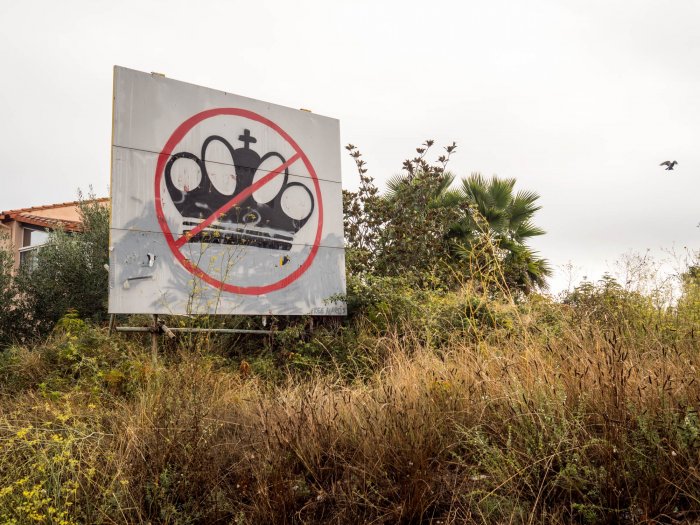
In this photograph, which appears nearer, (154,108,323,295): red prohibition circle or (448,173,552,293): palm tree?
(154,108,323,295): red prohibition circle

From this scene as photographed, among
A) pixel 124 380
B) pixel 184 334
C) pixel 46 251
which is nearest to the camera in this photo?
pixel 124 380

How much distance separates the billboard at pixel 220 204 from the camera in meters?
7.02

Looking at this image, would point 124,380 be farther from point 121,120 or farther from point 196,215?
point 121,120

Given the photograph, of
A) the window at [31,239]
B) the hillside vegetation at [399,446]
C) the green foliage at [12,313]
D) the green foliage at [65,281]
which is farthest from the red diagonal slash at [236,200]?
the window at [31,239]

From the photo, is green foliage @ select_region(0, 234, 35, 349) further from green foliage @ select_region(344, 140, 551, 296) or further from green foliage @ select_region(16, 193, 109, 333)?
green foliage @ select_region(344, 140, 551, 296)

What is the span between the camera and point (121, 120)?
279 inches

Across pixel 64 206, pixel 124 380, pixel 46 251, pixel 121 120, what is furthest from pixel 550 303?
pixel 64 206

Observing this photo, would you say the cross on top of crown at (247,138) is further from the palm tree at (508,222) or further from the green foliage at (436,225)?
the palm tree at (508,222)

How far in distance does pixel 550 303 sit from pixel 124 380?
4586mm

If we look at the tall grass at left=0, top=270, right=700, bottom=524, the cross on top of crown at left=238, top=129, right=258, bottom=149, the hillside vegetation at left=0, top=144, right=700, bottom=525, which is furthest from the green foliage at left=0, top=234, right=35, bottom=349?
the tall grass at left=0, top=270, right=700, bottom=524

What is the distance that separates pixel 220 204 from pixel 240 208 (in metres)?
0.27

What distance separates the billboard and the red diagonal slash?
0.6 inches

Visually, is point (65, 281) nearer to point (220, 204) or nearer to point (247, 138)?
point (220, 204)

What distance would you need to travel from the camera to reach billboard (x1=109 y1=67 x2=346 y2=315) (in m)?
7.02
